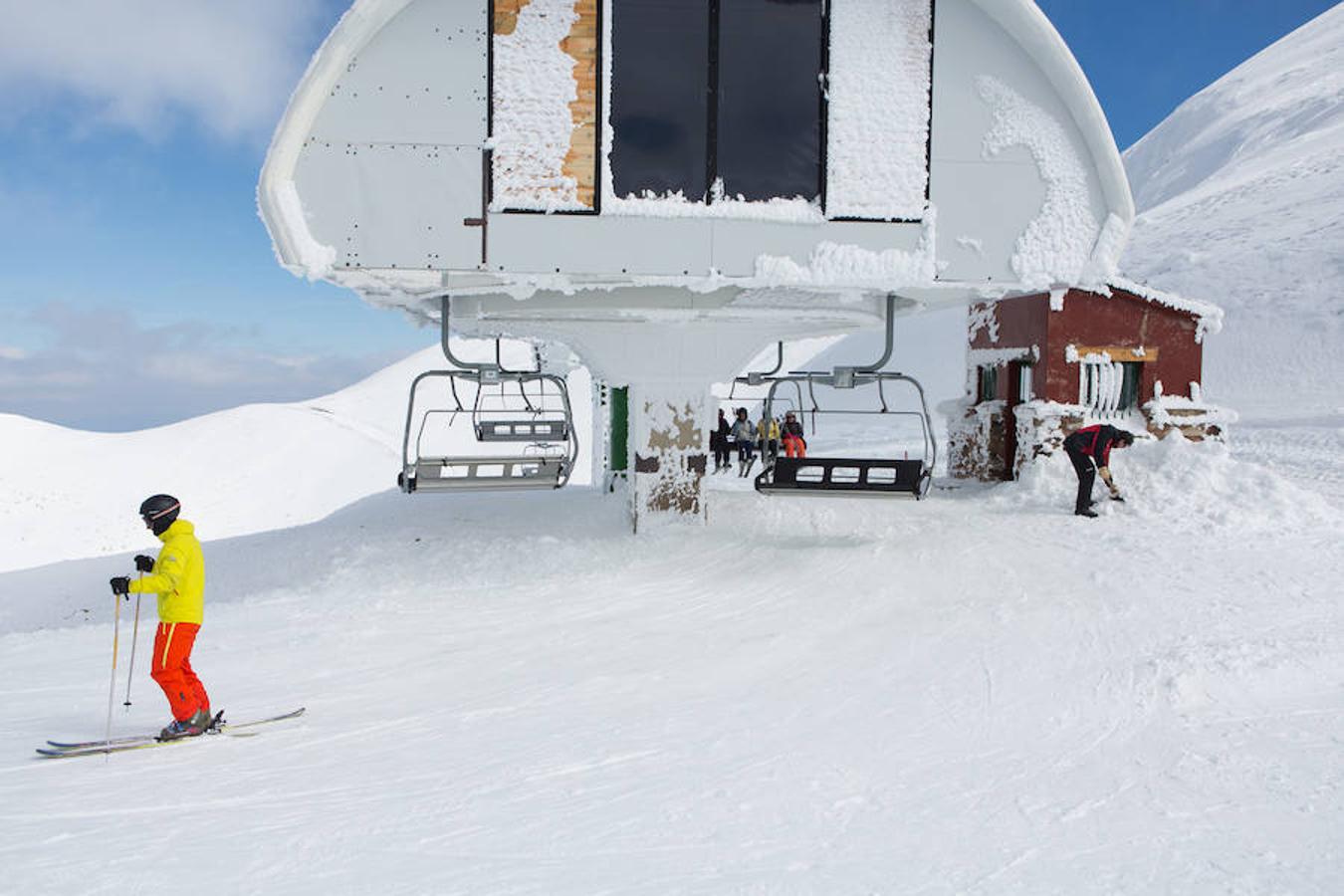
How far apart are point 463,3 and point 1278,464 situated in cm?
1643

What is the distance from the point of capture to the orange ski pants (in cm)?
508

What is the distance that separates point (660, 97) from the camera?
8.31m

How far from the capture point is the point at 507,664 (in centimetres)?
638

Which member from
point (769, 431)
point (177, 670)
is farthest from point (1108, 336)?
point (177, 670)

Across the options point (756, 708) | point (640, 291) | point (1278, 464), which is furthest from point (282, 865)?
point (1278, 464)

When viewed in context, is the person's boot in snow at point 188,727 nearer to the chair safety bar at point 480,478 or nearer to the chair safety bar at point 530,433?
the chair safety bar at point 480,478

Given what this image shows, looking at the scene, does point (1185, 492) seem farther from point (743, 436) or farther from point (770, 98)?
point (743, 436)

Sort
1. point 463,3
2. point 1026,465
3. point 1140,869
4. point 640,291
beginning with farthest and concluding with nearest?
point 1026,465 < point 640,291 < point 463,3 < point 1140,869

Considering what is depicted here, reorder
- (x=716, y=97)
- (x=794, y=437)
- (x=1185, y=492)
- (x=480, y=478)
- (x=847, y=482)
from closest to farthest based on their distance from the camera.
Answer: (x=716, y=97) → (x=847, y=482) → (x=480, y=478) → (x=1185, y=492) → (x=794, y=437)

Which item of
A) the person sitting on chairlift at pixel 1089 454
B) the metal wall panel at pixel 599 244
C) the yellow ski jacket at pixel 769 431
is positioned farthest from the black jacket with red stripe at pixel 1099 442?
the metal wall panel at pixel 599 244

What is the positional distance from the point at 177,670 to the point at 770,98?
667 cm

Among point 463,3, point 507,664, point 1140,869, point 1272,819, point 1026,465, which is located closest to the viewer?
point 1140,869

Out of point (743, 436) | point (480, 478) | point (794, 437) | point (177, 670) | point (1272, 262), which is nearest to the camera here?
point (177, 670)

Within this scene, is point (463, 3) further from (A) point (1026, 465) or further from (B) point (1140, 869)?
(A) point (1026, 465)
